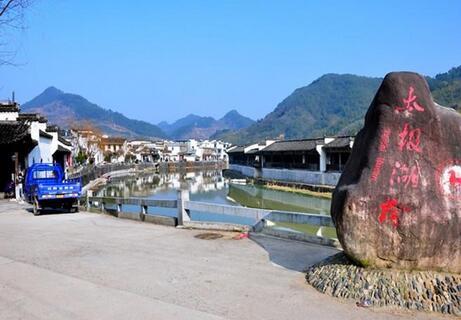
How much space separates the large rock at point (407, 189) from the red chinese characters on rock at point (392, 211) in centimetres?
1

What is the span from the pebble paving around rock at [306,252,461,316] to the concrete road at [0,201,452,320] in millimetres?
187

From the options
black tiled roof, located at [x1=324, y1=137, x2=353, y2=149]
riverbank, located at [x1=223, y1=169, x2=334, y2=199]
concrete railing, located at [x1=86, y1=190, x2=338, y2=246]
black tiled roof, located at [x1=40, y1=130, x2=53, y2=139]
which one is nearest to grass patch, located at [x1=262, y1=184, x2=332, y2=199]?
riverbank, located at [x1=223, y1=169, x2=334, y2=199]

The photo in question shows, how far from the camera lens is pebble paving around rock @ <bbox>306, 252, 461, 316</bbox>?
5691 millimetres

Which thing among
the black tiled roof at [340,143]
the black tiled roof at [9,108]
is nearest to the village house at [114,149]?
the black tiled roof at [340,143]

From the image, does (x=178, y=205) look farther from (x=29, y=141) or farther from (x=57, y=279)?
(x=29, y=141)

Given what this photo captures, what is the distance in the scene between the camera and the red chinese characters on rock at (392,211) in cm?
625

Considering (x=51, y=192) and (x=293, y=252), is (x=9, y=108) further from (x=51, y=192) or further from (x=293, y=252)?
(x=293, y=252)

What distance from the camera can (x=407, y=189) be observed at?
6.29 metres

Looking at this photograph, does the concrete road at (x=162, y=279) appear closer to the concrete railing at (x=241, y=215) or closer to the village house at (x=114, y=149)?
the concrete railing at (x=241, y=215)

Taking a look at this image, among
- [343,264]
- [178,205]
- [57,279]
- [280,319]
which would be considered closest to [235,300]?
[280,319]

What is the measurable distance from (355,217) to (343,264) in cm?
89

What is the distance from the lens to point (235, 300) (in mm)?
6199

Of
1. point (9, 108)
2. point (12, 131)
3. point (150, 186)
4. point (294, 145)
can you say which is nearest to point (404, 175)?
point (12, 131)

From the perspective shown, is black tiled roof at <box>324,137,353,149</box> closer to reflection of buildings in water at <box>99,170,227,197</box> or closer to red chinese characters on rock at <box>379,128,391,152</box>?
reflection of buildings in water at <box>99,170,227,197</box>
